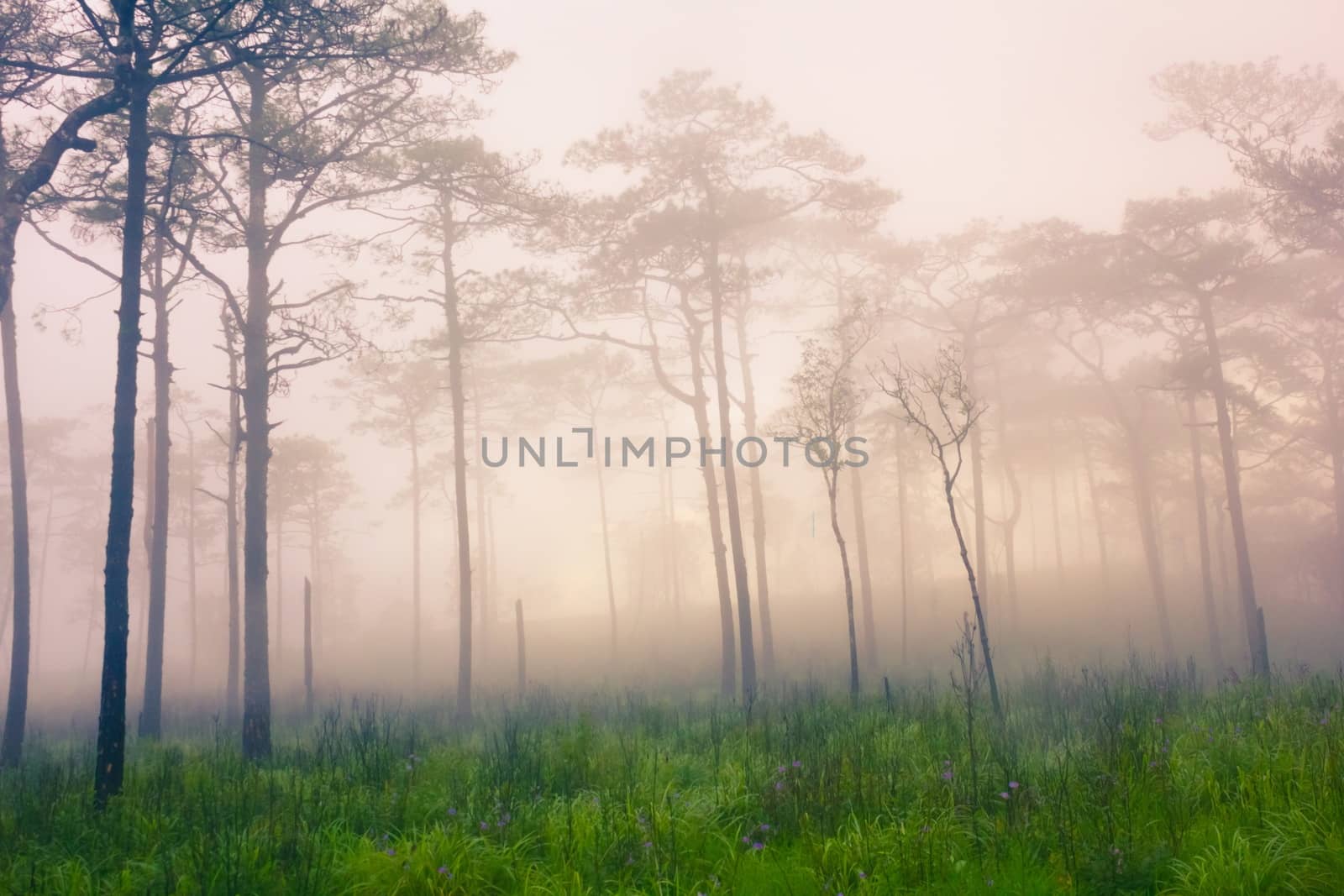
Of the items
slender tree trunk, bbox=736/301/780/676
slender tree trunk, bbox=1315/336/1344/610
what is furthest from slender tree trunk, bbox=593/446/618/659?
slender tree trunk, bbox=1315/336/1344/610

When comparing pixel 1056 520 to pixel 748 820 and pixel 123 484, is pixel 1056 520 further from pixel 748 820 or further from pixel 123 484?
pixel 123 484

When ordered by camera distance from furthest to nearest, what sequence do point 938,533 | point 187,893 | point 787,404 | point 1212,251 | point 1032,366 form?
point 938,533 → point 1032,366 → point 787,404 → point 1212,251 → point 187,893

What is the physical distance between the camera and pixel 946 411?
1880 centimetres

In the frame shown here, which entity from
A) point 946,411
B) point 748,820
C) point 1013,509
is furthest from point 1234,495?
point 748,820

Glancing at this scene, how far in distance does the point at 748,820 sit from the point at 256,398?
1115cm

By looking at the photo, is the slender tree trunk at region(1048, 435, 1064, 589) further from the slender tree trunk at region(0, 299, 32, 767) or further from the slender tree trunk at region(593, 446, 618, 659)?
the slender tree trunk at region(0, 299, 32, 767)

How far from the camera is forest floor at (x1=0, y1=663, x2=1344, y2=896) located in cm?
424

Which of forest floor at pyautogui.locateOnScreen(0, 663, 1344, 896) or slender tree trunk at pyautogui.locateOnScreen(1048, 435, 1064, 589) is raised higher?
slender tree trunk at pyautogui.locateOnScreen(1048, 435, 1064, 589)

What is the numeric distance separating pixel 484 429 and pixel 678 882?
30.1 meters

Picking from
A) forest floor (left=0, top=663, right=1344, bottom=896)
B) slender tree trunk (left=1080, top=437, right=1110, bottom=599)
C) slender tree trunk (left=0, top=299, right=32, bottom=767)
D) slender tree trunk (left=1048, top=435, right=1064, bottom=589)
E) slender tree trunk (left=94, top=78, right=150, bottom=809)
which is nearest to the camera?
forest floor (left=0, top=663, right=1344, bottom=896)

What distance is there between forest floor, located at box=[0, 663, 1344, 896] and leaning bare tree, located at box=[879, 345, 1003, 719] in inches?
143

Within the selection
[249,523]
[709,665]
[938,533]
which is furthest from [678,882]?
[938,533]

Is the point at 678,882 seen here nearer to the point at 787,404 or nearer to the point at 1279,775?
the point at 1279,775

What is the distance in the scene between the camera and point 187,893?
436cm
